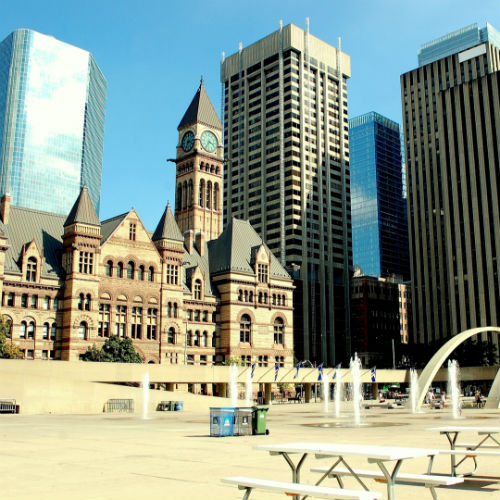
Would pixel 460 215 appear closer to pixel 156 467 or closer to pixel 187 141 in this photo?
pixel 187 141

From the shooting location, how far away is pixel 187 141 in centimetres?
11288

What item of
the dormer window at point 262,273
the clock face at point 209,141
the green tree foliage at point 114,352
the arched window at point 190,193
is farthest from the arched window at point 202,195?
the green tree foliage at point 114,352

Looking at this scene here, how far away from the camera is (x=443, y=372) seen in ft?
305

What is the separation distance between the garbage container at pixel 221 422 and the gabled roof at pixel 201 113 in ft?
292

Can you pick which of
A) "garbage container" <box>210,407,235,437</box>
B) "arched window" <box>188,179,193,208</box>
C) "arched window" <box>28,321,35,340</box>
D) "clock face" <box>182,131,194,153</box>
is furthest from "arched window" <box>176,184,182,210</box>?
"garbage container" <box>210,407,235,437</box>

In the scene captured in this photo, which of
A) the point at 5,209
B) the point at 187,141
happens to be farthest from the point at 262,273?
the point at 5,209

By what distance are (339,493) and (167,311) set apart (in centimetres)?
7115

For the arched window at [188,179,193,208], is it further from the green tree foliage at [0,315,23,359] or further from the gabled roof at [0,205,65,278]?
the green tree foliage at [0,315,23,359]

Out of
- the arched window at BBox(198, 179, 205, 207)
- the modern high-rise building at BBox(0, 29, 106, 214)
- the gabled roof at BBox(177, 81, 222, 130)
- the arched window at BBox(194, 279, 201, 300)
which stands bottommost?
the arched window at BBox(194, 279, 201, 300)

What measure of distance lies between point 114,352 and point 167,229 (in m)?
19.2

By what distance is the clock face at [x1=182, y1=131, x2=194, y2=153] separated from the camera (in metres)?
112

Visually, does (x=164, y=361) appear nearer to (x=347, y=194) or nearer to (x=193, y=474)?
(x=193, y=474)

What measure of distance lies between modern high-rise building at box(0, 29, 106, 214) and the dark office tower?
96881 mm

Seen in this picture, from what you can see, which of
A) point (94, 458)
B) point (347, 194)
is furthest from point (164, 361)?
point (347, 194)
